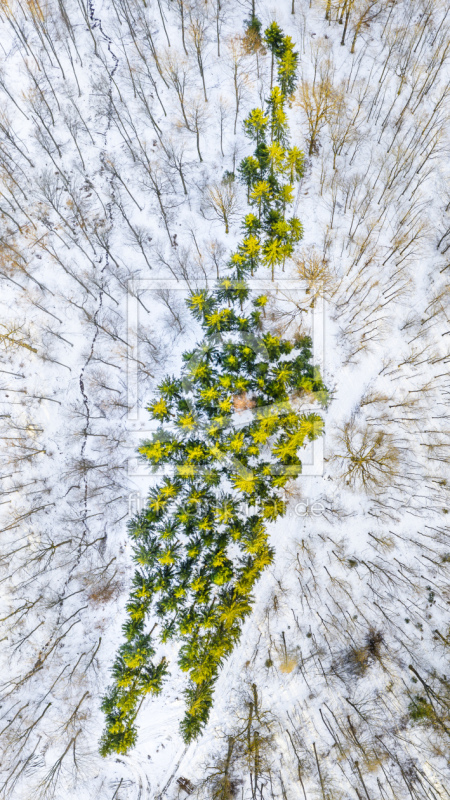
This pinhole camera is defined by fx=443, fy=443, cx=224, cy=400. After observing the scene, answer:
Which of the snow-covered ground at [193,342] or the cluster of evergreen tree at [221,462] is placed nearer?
the cluster of evergreen tree at [221,462]

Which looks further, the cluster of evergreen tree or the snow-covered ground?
the snow-covered ground

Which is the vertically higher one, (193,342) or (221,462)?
(193,342)

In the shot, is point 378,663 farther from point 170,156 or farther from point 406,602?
point 170,156

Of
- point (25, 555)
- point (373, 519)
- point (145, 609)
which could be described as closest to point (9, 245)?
point (25, 555)

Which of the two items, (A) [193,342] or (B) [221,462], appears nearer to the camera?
(B) [221,462]
